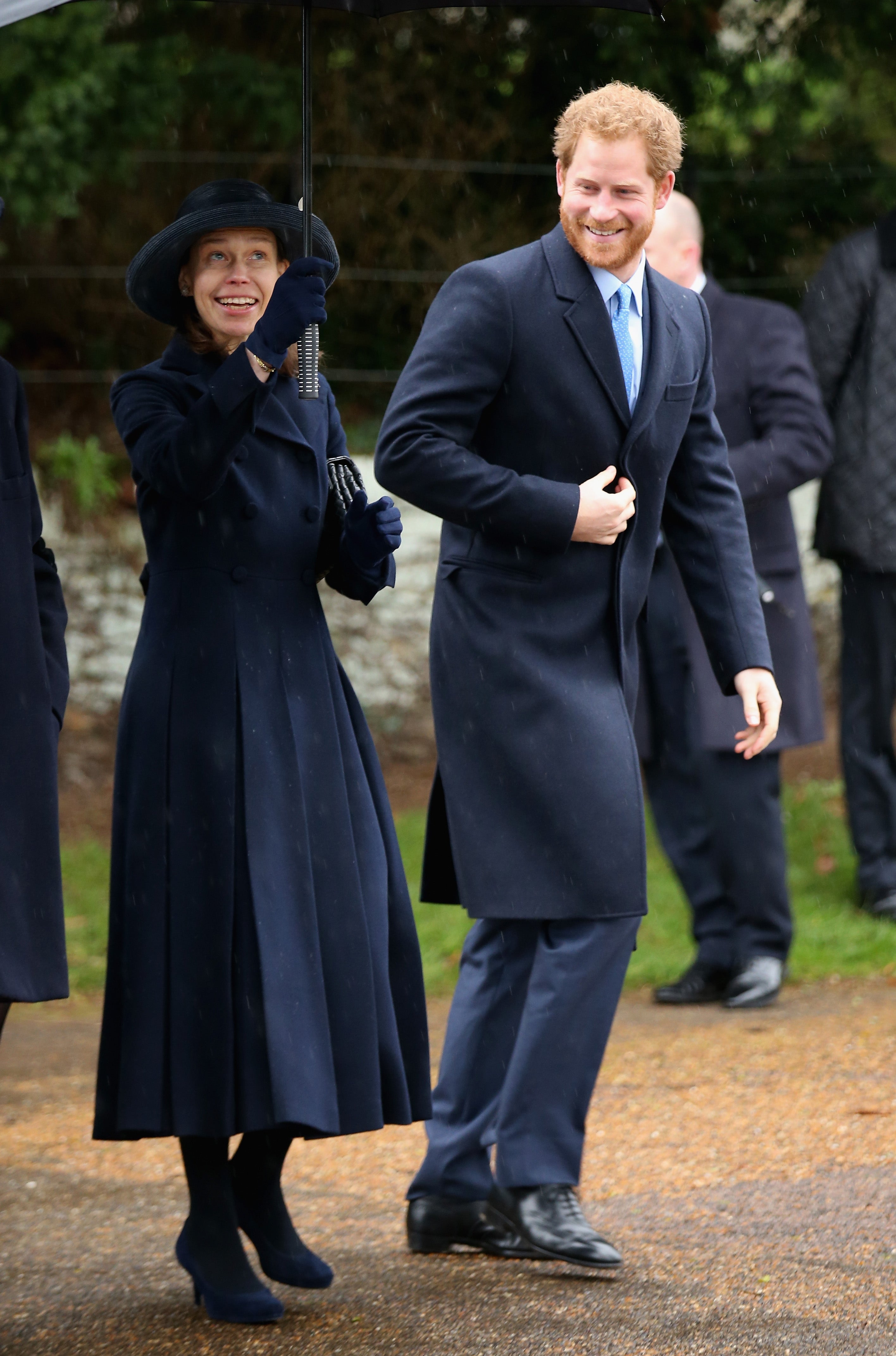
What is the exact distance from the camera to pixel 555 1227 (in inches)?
148

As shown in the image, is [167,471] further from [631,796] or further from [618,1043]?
[618,1043]

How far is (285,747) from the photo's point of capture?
3.63 meters

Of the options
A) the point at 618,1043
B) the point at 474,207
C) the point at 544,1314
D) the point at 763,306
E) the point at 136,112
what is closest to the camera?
the point at 544,1314

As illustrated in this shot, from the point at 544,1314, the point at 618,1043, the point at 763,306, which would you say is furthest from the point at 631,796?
the point at 763,306

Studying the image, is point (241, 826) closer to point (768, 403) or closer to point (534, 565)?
point (534, 565)

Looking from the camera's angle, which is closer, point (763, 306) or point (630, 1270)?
point (630, 1270)

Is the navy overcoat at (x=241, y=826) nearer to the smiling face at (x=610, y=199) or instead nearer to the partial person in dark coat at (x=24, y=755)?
the partial person in dark coat at (x=24, y=755)

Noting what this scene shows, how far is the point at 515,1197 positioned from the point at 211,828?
0.92m

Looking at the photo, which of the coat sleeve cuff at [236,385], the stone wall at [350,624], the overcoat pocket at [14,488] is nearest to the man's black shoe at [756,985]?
the coat sleeve cuff at [236,385]

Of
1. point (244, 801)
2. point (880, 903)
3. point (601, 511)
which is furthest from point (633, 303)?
point (880, 903)

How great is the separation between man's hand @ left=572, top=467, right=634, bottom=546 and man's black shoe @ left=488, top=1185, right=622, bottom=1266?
121cm

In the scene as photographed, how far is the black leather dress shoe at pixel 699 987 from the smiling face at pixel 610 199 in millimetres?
3041

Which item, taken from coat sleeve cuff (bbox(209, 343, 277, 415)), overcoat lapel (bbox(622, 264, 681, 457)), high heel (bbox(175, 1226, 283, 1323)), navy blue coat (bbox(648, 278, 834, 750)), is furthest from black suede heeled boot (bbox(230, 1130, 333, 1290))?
navy blue coat (bbox(648, 278, 834, 750))

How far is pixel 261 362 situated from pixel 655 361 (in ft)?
2.84
